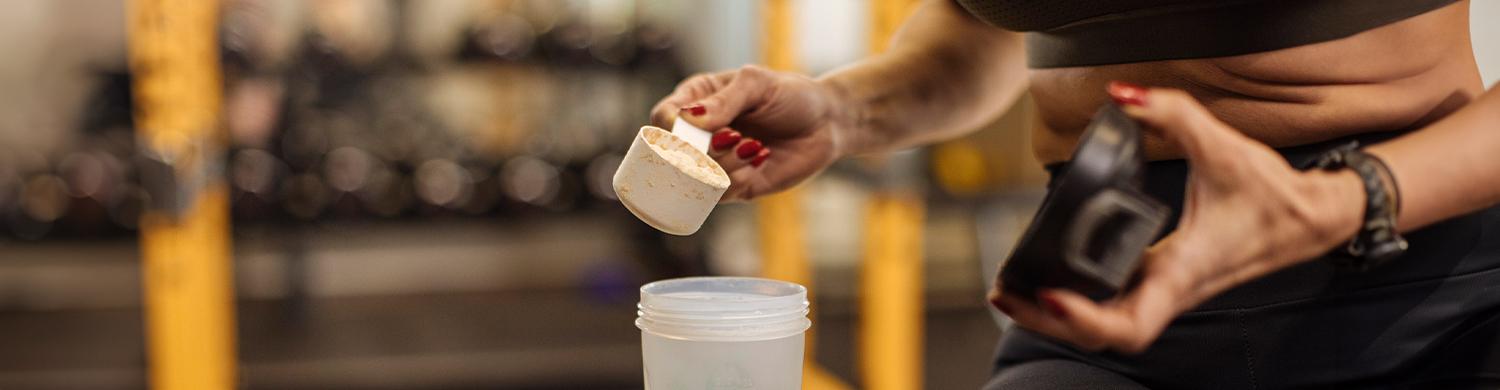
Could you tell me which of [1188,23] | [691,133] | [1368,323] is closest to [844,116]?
[691,133]

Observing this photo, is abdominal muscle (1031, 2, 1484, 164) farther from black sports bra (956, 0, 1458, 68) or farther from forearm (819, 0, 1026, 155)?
forearm (819, 0, 1026, 155)

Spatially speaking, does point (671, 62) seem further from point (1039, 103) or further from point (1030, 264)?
point (1030, 264)

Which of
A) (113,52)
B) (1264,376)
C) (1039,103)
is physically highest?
(1039,103)

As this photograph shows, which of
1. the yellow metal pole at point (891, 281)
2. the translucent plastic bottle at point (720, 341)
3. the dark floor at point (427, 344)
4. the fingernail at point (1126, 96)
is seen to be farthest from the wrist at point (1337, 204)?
the dark floor at point (427, 344)

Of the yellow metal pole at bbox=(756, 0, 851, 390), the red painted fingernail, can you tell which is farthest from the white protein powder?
the yellow metal pole at bbox=(756, 0, 851, 390)

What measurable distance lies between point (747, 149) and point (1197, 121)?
444 millimetres

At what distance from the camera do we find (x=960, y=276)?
4730 mm

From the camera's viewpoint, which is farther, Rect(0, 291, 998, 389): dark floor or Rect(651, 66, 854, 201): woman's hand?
Rect(0, 291, 998, 389): dark floor

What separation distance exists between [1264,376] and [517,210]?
2.89 m

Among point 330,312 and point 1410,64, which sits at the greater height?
point 1410,64

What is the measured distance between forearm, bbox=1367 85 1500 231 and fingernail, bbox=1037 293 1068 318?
249 millimetres

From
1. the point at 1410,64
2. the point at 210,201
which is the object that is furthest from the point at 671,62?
the point at 1410,64

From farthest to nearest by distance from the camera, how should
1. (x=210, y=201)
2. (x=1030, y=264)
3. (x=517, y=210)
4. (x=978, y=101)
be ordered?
(x=517, y=210) → (x=210, y=201) → (x=978, y=101) → (x=1030, y=264)

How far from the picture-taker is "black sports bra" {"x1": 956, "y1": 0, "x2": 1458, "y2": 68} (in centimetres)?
81
